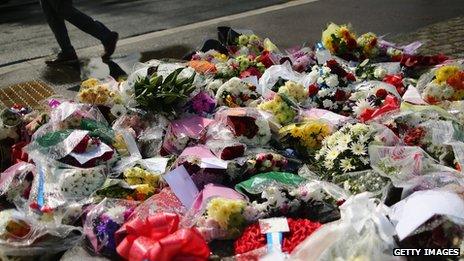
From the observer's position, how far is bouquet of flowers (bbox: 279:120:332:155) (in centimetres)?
349

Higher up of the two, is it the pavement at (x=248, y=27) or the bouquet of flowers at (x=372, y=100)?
the bouquet of flowers at (x=372, y=100)

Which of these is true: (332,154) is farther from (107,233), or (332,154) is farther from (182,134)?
(107,233)

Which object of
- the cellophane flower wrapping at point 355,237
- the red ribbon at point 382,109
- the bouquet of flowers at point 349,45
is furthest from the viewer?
the bouquet of flowers at point 349,45

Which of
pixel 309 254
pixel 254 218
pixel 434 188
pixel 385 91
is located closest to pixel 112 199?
pixel 254 218

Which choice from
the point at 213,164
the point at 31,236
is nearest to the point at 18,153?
the point at 31,236

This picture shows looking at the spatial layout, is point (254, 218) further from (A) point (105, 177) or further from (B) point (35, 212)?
(B) point (35, 212)

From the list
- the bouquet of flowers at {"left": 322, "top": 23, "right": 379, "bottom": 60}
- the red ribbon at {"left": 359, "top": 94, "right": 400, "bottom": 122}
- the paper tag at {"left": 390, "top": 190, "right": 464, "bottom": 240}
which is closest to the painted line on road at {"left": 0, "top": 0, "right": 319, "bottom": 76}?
the bouquet of flowers at {"left": 322, "top": 23, "right": 379, "bottom": 60}

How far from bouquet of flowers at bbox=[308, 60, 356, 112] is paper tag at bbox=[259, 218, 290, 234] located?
1476mm

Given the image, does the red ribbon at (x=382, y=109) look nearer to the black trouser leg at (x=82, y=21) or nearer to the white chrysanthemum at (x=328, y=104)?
the white chrysanthemum at (x=328, y=104)

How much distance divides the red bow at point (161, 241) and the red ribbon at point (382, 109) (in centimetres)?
157

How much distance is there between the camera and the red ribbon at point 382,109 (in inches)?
143

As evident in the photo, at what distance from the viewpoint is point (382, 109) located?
365cm

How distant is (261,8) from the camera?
→ 29.1 ft

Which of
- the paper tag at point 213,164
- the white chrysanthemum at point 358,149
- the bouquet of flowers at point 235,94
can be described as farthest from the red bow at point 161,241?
the bouquet of flowers at point 235,94
